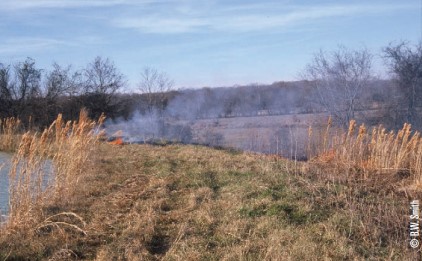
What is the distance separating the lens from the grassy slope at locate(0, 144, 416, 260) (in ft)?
14.7

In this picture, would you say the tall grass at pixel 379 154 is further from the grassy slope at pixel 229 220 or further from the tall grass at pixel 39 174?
the tall grass at pixel 39 174

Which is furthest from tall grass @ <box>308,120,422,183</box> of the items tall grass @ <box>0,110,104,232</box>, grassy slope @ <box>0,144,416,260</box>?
tall grass @ <box>0,110,104,232</box>

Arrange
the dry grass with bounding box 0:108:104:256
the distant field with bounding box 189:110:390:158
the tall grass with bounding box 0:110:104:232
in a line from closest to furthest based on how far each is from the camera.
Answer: the dry grass with bounding box 0:108:104:256 < the tall grass with bounding box 0:110:104:232 < the distant field with bounding box 189:110:390:158

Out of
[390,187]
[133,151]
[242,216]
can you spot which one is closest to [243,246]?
[242,216]

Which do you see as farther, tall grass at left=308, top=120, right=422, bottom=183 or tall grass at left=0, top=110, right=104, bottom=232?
tall grass at left=308, top=120, right=422, bottom=183

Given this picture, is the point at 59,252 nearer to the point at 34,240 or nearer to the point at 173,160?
the point at 34,240

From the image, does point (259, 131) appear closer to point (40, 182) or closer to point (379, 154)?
point (379, 154)

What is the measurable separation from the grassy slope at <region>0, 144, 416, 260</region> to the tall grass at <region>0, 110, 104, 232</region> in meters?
0.23

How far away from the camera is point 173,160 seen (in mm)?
10227

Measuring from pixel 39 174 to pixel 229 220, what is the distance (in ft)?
8.24

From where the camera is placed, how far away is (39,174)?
19.4ft

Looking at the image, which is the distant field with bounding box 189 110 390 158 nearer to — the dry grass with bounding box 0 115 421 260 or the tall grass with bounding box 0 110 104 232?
the dry grass with bounding box 0 115 421 260

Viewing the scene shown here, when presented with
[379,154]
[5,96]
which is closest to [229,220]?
[379,154]

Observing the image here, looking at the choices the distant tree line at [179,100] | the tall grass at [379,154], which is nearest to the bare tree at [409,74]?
the distant tree line at [179,100]
